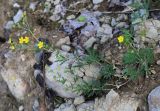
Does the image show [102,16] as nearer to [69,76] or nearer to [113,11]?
[113,11]

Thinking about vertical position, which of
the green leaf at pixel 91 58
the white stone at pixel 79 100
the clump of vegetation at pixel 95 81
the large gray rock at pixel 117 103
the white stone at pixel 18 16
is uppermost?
the white stone at pixel 18 16

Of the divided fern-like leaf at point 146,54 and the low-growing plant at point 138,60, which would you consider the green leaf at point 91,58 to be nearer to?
the low-growing plant at point 138,60

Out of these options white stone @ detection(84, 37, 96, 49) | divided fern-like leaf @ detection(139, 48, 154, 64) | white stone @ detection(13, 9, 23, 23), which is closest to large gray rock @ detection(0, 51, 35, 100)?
white stone @ detection(13, 9, 23, 23)

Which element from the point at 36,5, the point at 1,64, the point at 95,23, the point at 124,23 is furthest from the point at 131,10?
the point at 1,64

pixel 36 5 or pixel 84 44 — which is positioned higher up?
pixel 36 5

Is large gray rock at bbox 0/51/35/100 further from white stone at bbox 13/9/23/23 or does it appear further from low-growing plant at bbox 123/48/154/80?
low-growing plant at bbox 123/48/154/80

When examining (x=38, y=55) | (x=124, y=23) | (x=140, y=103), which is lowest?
(x=140, y=103)

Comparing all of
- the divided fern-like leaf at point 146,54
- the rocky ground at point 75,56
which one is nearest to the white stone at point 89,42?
the rocky ground at point 75,56

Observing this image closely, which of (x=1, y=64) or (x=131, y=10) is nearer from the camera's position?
(x=131, y=10)
